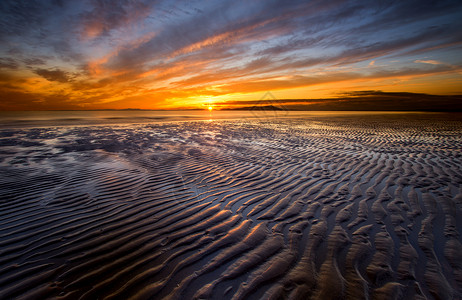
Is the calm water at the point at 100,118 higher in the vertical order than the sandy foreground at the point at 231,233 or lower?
higher

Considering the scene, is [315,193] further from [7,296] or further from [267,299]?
[7,296]

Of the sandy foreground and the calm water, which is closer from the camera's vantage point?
the sandy foreground

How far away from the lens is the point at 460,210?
4.26 metres

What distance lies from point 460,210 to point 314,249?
12.1 feet

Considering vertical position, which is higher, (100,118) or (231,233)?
(100,118)

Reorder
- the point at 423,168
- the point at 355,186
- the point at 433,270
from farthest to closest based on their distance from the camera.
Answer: the point at 423,168
the point at 355,186
the point at 433,270

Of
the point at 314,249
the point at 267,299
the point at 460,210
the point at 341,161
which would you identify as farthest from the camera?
the point at 341,161

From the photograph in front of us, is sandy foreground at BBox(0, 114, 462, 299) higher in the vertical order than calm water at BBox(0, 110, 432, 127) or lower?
lower

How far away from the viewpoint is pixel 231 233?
3.54 metres

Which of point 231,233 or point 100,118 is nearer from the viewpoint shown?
point 231,233

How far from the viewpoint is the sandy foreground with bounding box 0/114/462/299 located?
247 centimetres

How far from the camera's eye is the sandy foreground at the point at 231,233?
2.47 m

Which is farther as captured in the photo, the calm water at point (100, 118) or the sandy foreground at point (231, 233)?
the calm water at point (100, 118)

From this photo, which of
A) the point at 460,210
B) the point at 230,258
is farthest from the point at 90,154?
the point at 460,210
